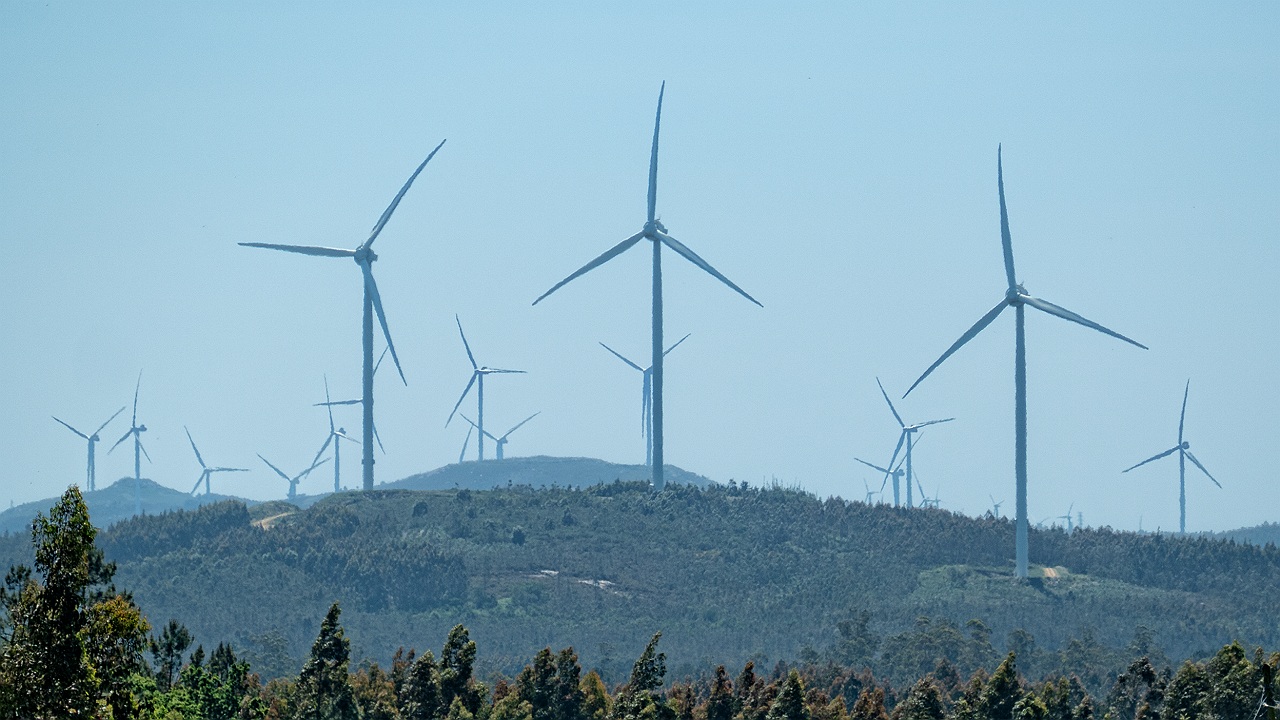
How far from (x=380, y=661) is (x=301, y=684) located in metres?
103

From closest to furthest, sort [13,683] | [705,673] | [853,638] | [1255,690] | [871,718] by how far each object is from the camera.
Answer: [13,683] < [1255,690] < [871,718] < [705,673] < [853,638]

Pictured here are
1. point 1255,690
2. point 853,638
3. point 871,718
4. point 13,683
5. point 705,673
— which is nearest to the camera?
point 13,683

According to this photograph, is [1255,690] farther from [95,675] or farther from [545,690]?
[95,675]

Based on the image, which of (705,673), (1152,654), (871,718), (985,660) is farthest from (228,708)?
(1152,654)

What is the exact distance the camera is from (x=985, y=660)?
17662 cm

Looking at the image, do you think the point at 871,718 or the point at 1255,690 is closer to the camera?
the point at 1255,690

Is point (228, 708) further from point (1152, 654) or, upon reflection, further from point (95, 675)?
point (1152, 654)

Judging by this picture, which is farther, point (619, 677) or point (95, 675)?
point (619, 677)

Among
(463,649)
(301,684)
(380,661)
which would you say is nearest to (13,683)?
(301,684)

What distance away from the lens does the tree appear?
299 ft

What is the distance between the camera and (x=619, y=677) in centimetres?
17988

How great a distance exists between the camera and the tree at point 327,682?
3593 inches

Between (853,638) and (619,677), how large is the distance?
24747 millimetres

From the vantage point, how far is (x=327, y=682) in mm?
93938
